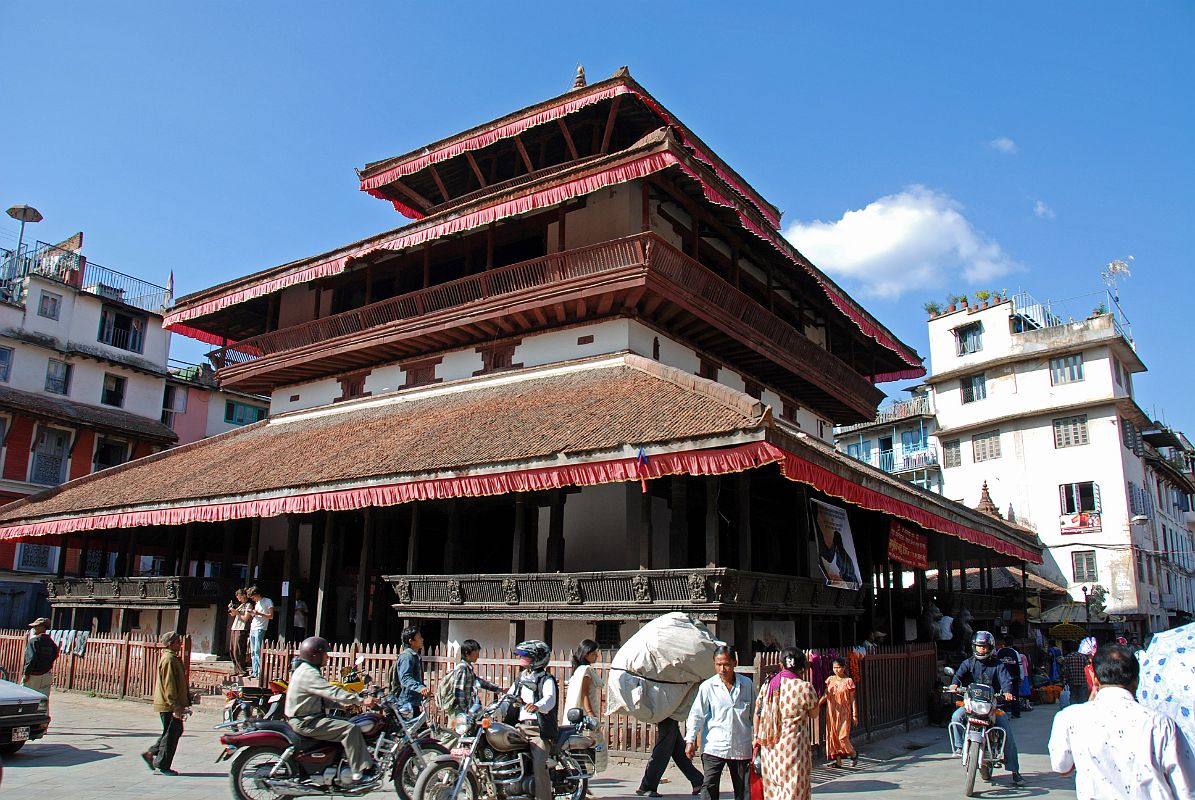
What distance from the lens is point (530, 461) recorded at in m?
13.6

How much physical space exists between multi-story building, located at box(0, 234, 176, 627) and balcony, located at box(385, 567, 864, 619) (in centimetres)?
2344

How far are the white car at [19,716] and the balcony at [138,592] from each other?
26.9 ft

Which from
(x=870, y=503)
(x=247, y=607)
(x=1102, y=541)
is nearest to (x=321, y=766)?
(x=870, y=503)

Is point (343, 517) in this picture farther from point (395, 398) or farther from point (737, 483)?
point (737, 483)

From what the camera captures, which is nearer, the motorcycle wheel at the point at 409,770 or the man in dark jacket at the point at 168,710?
the motorcycle wheel at the point at 409,770

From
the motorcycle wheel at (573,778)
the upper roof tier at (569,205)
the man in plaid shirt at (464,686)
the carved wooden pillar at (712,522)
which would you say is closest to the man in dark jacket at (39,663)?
the man in plaid shirt at (464,686)

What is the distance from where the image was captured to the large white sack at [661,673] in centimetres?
991

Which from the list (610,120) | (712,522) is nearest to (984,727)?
(712,522)

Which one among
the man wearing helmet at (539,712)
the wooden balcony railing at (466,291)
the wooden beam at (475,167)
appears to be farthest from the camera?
the wooden beam at (475,167)

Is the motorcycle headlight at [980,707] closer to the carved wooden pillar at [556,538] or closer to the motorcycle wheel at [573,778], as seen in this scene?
the motorcycle wheel at [573,778]

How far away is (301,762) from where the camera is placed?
8.52 metres

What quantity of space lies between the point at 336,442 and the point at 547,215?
22.2ft

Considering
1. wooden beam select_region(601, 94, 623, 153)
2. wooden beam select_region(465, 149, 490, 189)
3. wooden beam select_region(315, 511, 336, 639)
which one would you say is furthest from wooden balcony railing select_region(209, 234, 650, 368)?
wooden beam select_region(315, 511, 336, 639)

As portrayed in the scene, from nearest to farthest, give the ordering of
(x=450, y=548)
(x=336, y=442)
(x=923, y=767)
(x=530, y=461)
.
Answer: (x=923, y=767)
(x=530, y=461)
(x=450, y=548)
(x=336, y=442)
